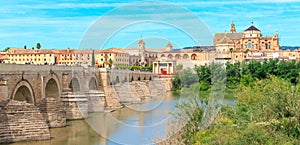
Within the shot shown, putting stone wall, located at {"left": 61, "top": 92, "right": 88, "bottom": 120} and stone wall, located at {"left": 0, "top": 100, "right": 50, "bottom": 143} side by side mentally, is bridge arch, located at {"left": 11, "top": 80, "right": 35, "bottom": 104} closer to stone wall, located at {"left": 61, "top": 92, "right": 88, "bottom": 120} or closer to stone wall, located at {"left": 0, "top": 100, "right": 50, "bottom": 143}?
stone wall, located at {"left": 0, "top": 100, "right": 50, "bottom": 143}

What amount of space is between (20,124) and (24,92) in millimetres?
3972

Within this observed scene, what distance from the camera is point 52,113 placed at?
18078 mm

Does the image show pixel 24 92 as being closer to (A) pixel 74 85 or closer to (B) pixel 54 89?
(B) pixel 54 89

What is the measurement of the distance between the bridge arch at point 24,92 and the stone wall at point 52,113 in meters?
0.57

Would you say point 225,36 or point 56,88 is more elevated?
point 225,36

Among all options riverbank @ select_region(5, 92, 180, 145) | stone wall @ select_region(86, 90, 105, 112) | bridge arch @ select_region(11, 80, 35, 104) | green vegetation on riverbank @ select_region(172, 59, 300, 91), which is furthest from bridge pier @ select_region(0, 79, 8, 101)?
green vegetation on riverbank @ select_region(172, 59, 300, 91)

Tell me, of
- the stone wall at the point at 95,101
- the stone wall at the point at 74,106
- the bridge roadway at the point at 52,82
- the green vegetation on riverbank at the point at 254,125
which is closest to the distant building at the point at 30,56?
the bridge roadway at the point at 52,82

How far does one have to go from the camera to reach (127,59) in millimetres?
48594

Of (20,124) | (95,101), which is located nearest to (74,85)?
(95,101)

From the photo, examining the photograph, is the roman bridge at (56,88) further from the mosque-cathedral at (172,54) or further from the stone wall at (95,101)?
the mosque-cathedral at (172,54)

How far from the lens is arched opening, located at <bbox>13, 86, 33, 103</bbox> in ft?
58.1

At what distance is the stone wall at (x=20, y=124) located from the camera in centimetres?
1399

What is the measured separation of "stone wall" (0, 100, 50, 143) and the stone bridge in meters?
0.04

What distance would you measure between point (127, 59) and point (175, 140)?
3789 centimetres
